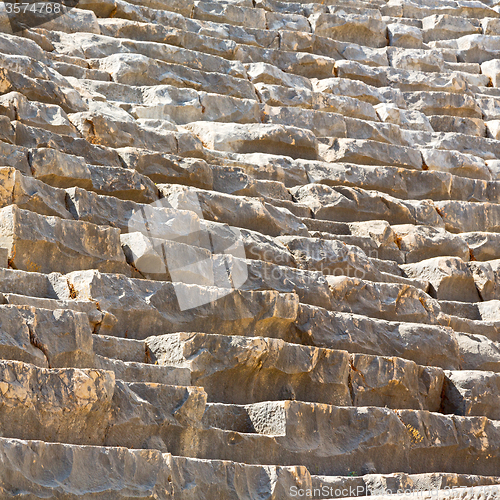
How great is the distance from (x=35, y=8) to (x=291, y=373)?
17.0 ft

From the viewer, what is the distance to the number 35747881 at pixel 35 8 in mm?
7221

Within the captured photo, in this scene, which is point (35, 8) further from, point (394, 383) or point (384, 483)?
point (384, 483)

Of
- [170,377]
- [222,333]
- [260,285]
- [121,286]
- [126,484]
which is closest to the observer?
[126,484]

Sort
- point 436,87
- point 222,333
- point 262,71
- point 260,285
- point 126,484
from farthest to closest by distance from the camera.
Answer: point 436,87 → point 262,71 → point 260,285 → point 222,333 → point 126,484

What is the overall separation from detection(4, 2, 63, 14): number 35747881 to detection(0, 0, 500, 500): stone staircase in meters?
0.14

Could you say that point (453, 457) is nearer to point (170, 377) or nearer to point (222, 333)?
point (222, 333)

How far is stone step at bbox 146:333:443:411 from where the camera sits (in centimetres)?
399

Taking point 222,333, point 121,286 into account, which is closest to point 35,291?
point 121,286

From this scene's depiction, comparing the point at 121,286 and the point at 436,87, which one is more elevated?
the point at 436,87

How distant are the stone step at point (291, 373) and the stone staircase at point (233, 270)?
0.04 feet

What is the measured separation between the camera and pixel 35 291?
3.88 metres

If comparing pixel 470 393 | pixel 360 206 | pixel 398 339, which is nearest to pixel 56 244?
pixel 398 339

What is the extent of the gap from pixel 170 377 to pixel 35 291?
85 cm

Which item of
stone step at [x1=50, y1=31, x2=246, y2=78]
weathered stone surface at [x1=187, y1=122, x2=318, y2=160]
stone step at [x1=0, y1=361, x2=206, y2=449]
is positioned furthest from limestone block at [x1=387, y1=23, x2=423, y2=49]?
stone step at [x1=0, y1=361, x2=206, y2=449]
